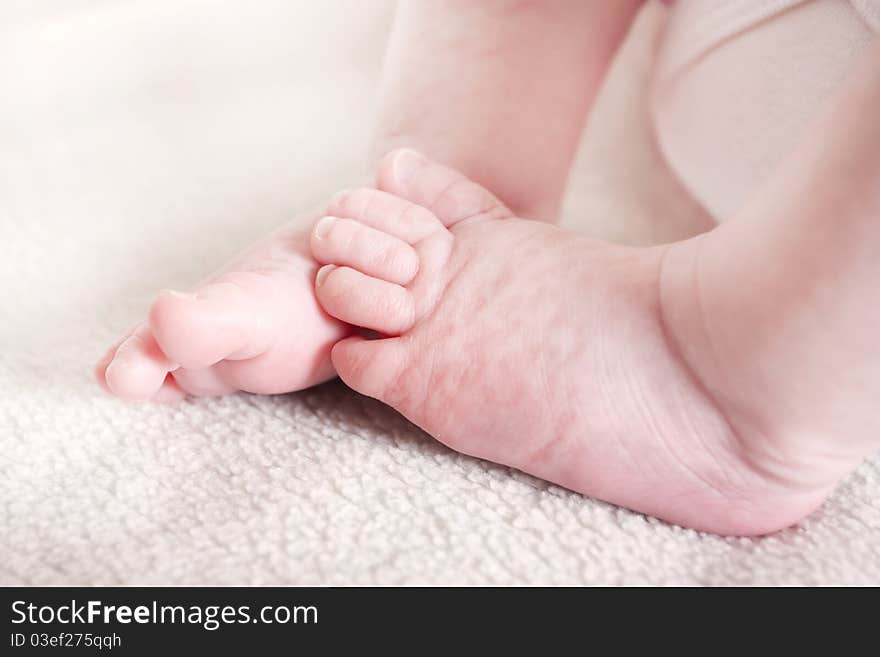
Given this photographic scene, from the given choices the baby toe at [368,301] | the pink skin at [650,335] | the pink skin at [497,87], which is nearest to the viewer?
the pink skin at [650,335]

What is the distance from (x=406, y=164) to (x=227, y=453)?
211 millimetres

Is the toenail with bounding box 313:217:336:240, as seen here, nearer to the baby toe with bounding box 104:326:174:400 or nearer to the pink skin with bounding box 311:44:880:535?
the pink skin with bounding box 311:44:880:535

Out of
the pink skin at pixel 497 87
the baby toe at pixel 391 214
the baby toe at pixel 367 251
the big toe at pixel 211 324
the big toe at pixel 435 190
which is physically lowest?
the big toe at pixel 211 324

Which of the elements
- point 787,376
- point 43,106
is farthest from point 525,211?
point 43,106

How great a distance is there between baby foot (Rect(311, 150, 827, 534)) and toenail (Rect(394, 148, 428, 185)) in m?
0.02

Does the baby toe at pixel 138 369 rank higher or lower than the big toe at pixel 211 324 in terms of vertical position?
lower

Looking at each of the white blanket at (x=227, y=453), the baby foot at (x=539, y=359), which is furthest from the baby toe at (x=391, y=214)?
the white blanket at (x=227, y=453)

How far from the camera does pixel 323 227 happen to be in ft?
1.95

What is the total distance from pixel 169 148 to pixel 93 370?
1.28 ft

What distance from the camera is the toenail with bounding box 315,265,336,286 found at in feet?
1.90

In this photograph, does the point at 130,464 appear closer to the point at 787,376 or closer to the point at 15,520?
the point at 15,520

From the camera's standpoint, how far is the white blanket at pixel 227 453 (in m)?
0.48

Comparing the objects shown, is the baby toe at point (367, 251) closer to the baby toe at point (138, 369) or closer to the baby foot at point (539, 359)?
the baby foot at point (539, 359)

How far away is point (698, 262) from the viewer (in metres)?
0.51
